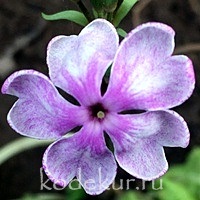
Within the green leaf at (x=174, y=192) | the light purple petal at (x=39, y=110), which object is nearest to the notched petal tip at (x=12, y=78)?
the light purple petal at (x=39, y=110)

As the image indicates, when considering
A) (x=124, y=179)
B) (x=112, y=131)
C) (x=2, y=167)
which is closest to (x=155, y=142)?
(x=112, y=131)

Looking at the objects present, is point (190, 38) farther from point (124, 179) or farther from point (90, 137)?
point (90, 137)

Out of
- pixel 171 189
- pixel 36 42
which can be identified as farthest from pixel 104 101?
pixel 36 42

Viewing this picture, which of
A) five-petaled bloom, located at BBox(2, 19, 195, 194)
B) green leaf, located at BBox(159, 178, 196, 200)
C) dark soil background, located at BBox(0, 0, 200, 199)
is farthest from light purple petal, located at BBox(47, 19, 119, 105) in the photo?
dark soil background, located at BBox(0, 0, 200, 199)

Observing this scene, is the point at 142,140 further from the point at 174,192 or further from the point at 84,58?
the point at 174,192

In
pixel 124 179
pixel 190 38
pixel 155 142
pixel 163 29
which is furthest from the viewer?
pixel 190 38
